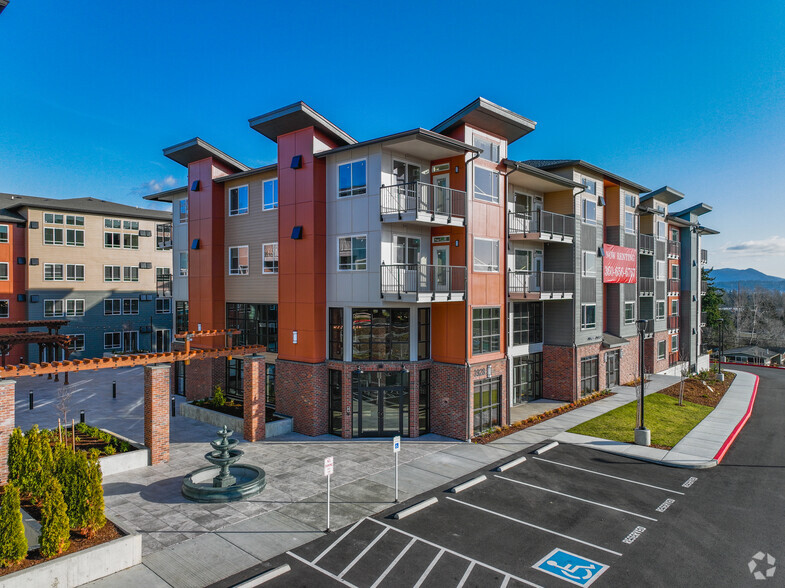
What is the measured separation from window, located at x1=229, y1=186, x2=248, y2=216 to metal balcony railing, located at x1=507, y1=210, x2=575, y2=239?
1298cm

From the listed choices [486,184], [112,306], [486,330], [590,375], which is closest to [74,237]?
[112,306]

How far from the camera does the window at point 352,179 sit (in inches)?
741

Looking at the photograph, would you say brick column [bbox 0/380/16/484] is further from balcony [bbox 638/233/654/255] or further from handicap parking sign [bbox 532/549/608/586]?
balcony [bbox 638/233/654/255]

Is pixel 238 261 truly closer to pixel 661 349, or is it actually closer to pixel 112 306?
pixel 112 306

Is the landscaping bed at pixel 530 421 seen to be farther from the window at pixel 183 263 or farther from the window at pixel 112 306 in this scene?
the window at pixel 112 306

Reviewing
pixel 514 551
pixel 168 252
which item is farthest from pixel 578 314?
pixel 168 252

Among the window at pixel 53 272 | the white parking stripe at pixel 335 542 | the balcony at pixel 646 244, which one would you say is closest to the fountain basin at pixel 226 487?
the white parking stripe at pixel 335 542

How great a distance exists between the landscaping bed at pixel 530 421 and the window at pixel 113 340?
34425mm

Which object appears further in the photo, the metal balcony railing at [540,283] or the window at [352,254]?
the metal balcony railing at [540,283]

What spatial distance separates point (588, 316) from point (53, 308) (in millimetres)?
39198

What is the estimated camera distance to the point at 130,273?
1654 inches

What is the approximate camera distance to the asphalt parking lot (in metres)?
9.73

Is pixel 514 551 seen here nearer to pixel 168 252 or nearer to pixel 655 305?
pixel 655 305

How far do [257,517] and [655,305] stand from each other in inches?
1286
